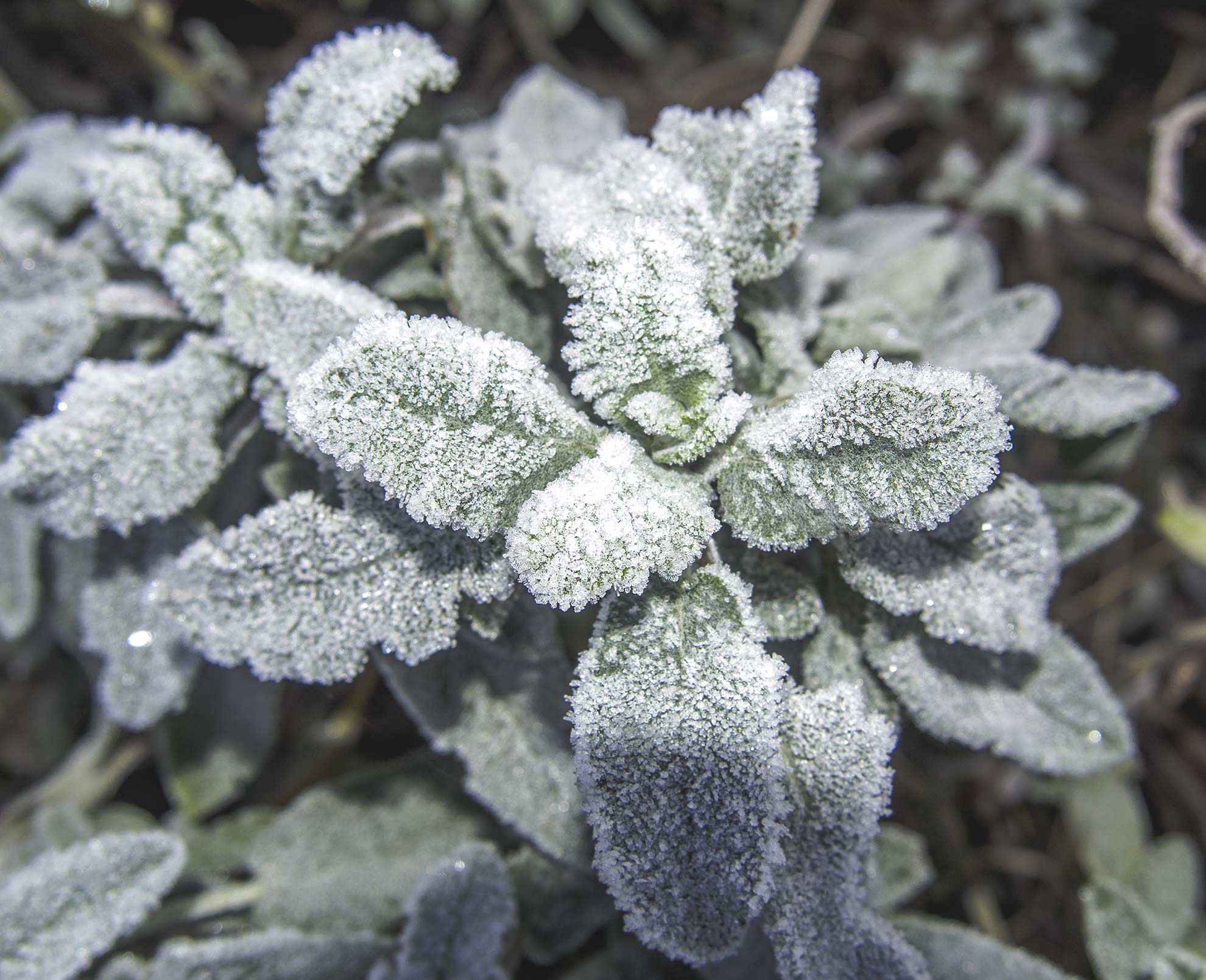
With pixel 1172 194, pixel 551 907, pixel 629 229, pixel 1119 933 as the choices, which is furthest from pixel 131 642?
pixel 1172 194

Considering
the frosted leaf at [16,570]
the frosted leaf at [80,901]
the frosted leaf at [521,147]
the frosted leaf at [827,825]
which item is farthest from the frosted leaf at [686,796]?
the frosted leaf at [16,570]

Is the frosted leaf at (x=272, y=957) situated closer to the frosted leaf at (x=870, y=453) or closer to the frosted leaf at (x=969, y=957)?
the frosted leaf at (x=969, y=957)

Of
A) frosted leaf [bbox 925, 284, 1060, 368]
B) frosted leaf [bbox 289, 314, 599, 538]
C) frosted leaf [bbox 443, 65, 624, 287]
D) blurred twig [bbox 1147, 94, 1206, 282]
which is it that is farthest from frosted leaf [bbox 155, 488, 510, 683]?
blurred twig [bbox 1147, 94, 1206, 282]

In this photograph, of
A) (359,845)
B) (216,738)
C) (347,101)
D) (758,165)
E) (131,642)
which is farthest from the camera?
(216,738)

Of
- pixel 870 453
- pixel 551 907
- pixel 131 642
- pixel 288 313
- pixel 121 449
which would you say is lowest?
pixel 551 907

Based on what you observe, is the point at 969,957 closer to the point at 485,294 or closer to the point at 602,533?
the point at 602,533

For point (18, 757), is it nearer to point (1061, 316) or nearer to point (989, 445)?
point (989, 445)
